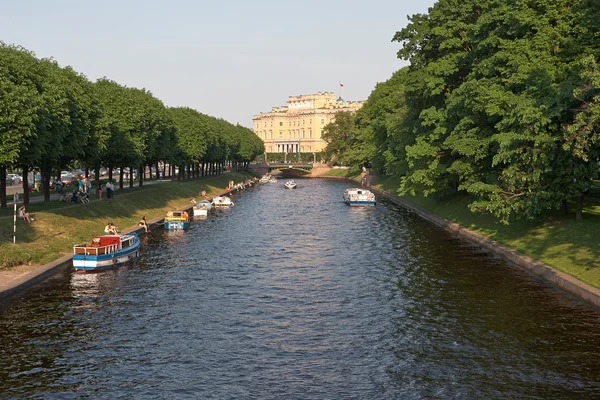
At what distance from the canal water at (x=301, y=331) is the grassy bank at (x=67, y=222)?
3749 millimetres

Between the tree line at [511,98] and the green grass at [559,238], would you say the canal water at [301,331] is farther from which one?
the tree line at [511,98]

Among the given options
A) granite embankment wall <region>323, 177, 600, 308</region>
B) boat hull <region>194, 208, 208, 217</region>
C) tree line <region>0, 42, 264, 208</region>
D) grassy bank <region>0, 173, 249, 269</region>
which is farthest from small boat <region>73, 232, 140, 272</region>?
boat hull <region>194, 208, 208, 217</region>

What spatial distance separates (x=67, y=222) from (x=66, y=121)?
28.2 ft

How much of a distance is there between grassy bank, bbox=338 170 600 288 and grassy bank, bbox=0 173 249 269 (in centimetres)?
3363

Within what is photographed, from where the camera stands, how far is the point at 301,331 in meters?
30.8

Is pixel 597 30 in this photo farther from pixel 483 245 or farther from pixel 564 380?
pixel 564 380

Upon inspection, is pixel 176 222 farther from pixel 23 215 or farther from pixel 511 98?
pixel 511 98

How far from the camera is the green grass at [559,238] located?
39.3 meters

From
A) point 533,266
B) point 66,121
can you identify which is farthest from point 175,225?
point 533,266

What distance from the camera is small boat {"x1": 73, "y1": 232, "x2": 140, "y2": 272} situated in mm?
44469

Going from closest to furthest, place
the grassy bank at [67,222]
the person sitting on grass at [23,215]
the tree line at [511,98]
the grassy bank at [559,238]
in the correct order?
the grassy bank at [559,238] → the tree line at [511,98] → the grassy bank at [67,222] → the person sitting on grass at [23,215]

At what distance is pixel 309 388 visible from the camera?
77.7 feet

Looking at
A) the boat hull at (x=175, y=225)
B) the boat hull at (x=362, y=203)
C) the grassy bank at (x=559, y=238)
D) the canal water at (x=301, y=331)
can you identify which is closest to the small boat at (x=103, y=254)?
the canal water at (x=301, y=331)

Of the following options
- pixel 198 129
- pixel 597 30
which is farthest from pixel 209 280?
pixel 198 129
